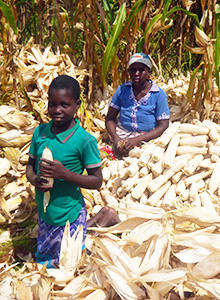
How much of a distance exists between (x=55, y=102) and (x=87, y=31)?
2115mm

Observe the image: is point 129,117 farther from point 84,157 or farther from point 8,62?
point 84,157

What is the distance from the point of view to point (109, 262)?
1.07m

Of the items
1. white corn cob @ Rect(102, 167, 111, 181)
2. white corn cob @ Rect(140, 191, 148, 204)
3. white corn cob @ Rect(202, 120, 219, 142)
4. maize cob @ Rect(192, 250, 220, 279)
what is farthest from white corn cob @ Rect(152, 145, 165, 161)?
maize cob @ Rect(192, 250, 220, 279)

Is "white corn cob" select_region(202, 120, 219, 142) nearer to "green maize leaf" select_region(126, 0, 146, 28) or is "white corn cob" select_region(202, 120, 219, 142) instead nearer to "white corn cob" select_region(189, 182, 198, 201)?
"white corn cob" select_region(189, 182, 198, 201)

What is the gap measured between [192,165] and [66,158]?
3.47ft

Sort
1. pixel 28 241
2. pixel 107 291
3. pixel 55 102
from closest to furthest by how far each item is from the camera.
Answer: pixel 107 291
pixel 55 102
pixel 28 241

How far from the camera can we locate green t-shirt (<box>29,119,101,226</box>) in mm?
1863

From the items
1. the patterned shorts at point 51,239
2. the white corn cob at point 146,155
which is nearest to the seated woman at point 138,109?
the white corn cob at point 146,155

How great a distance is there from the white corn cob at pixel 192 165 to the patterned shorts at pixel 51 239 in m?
0.84

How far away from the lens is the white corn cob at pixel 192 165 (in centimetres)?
257

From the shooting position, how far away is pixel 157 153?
107 inches

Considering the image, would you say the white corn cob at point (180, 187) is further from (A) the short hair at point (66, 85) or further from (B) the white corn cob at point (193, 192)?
→ (A) the short hair at point (66, 85)

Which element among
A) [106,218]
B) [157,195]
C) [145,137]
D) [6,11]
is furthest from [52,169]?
[145,137]

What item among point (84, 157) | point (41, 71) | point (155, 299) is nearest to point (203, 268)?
point (155, 299)
